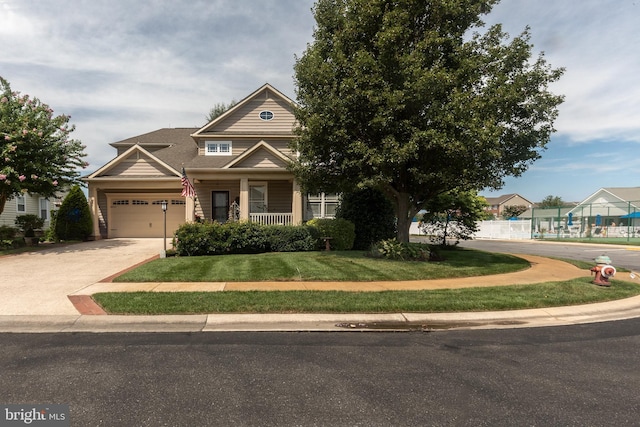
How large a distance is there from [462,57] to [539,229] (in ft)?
108

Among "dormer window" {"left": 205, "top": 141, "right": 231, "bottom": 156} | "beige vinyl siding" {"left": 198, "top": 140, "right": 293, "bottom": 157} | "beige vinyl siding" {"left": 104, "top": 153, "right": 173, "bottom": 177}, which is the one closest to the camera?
"beige vinyl siding" {"left": 104, "top": 153, "right": 173, "bottom": 177}

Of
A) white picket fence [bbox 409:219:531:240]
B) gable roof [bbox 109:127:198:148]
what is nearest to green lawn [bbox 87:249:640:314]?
gable roof [bbox 109:127:198:148]

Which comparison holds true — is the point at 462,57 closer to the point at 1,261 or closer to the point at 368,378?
the point at 368,378

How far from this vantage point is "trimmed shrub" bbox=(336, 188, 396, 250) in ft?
51.1

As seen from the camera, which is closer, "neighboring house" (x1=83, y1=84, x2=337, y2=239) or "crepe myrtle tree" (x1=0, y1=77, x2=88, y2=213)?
"crepe myrtle tree" (x1=0, y1=77, x2=88, y2=213)

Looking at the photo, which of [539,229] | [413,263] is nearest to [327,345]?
[413,263]

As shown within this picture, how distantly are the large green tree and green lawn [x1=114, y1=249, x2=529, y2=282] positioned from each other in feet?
8.64

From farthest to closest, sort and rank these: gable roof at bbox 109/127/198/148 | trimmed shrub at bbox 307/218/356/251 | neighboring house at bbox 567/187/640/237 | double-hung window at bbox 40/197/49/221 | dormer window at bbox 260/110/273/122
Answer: neighboring house at bbox 567/187/640/237, double-hung window at bbox 40/197/49/221, gable roof at bbox 109/127/198/148, dormer window at bbox 260/110/273/122, trimmed shrub at bbox 307/218/356/251

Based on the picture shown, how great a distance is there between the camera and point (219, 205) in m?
19.4

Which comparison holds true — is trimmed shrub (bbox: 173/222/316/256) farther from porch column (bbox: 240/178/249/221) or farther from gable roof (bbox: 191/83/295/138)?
gable roof (bbox: 191/83/295/138)

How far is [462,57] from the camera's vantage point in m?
10.5

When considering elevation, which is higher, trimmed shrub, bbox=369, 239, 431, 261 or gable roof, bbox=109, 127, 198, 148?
gable roof, bbox=109, 127, 198, 148

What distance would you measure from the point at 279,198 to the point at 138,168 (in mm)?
7724

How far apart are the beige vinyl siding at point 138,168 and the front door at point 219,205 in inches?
104
